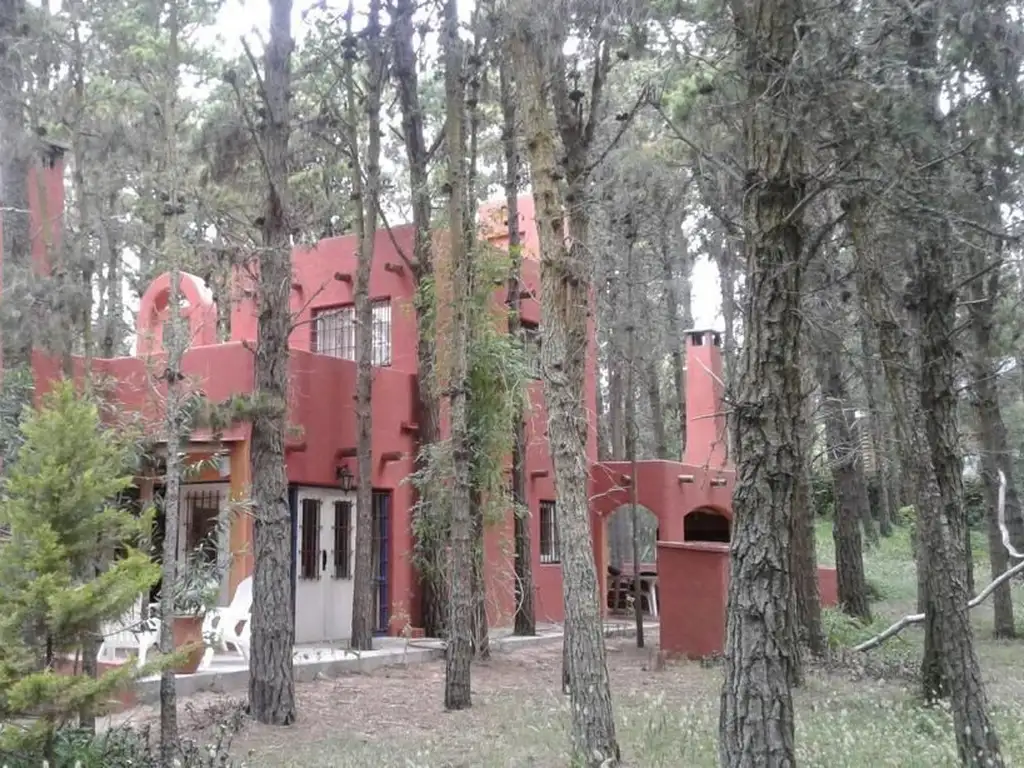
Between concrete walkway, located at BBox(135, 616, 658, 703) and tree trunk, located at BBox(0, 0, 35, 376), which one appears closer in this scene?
concrete walkway, located at BBox(135, 616, 658, 703)

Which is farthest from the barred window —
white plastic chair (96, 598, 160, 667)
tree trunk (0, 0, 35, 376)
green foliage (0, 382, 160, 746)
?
green foliage (0, 382, 160, 746)

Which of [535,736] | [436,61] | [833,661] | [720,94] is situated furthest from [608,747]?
[436,61]

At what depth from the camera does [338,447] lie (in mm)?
14617

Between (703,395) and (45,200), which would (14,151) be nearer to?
(45,200)

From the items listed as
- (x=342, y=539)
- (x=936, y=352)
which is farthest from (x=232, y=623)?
(x=936, y=352)

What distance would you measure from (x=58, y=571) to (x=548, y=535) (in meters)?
13.2

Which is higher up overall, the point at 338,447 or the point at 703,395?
the point at 703,395

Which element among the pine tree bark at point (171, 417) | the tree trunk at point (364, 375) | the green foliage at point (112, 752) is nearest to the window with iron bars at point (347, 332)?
the tree trunk at point (364, 375)

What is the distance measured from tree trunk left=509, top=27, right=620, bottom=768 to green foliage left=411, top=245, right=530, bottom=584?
4.72 meters

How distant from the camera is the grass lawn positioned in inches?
274

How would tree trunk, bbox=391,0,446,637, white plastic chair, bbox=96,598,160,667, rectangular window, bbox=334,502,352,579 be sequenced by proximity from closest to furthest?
white plastic chair, bbox=96,598,160,667 → tree trunk, bbox=391,0,446,637 → rectangular window, bbox=334,502,352,579

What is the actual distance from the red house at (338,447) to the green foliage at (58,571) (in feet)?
16.6

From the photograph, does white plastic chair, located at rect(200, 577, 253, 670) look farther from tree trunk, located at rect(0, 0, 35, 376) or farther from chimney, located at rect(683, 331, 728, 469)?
chimney, located at rect(683, 331, 728, 469)

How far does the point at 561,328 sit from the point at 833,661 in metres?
7.16
